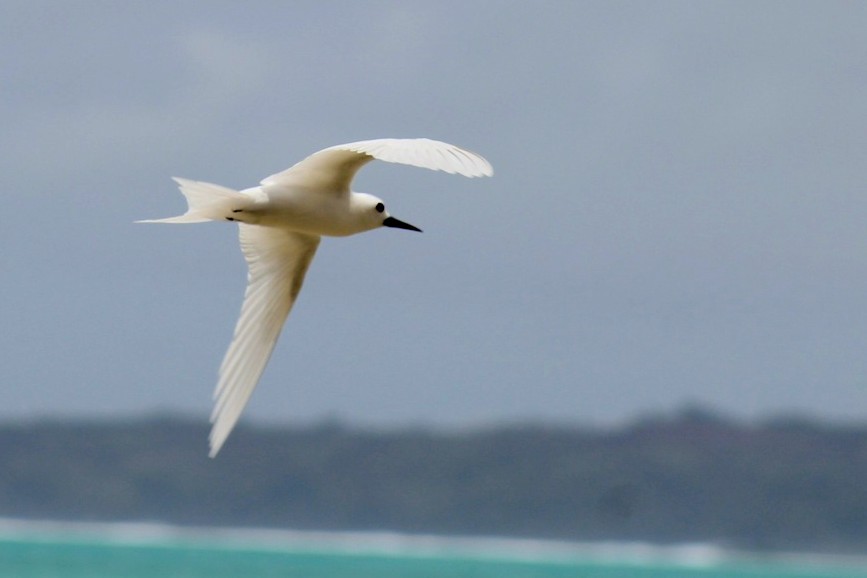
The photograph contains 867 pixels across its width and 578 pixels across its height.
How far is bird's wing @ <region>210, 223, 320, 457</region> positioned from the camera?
11328 millimetres

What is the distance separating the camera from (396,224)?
10961 mm

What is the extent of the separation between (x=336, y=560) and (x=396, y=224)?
136ft

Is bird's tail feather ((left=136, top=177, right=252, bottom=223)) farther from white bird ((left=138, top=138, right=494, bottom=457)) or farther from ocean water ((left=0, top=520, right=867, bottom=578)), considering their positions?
ocean water ((left=0, top=520, right=867, bottom=578))

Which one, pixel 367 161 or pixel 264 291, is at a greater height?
pixel 367 161

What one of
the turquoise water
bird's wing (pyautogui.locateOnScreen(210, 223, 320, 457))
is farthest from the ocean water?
bird's wing (pyautogui.locateOnScreen(210, 223, 320, 457))

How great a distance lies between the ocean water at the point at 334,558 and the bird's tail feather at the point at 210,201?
113 ft

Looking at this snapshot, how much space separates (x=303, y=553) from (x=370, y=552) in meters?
2.49

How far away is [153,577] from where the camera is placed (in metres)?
44.8

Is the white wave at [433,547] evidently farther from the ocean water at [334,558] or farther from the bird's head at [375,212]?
the bird's head at [375,212]

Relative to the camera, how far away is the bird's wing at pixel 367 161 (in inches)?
337

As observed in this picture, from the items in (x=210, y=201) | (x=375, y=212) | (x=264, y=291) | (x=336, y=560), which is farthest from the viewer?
(x=336, y=560)

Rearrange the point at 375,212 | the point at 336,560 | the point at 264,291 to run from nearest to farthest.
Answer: the point at 375,212 → the point at 264,291 → the point at 336,560

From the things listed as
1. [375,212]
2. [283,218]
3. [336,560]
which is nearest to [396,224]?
[375,212]

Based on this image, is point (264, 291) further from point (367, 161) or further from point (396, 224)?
point (367, 161)
